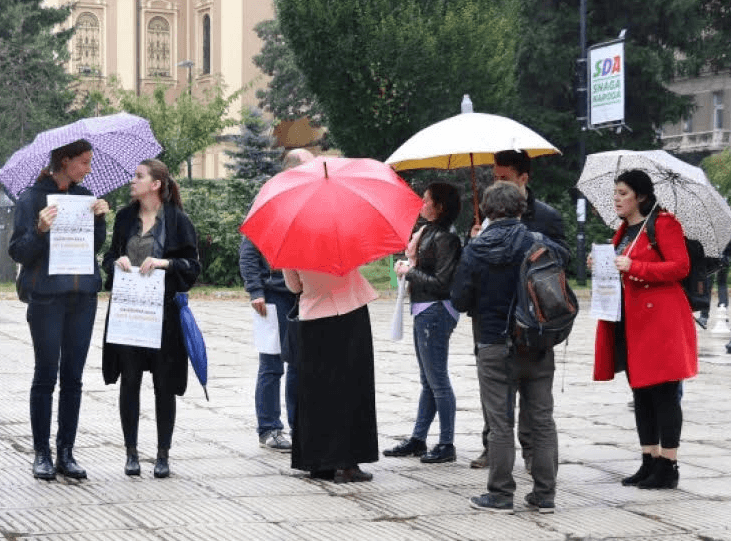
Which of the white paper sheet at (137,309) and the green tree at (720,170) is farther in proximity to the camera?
the green tree at (720,170)

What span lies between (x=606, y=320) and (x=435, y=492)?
4.60 feet

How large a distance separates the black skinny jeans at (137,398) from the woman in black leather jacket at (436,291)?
150 cm

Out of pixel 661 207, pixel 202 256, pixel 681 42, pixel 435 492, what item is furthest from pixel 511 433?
pixel 681 42

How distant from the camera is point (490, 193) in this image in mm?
7105

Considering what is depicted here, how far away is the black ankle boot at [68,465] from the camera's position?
25.4ft

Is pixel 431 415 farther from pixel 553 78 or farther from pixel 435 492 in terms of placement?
pixel 553 78

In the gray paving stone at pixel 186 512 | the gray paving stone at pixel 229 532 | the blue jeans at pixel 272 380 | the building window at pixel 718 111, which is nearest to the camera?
the gray paving stone at pixel 229 532

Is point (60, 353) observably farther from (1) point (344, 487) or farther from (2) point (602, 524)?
(2) point (602, 524)

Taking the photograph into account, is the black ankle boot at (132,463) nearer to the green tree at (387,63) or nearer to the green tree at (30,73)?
the green tree at (387,63)

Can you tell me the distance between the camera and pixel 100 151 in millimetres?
8289

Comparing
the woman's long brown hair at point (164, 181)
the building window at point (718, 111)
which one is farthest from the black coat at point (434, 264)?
the building window at point (718, 111)

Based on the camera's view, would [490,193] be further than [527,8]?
No

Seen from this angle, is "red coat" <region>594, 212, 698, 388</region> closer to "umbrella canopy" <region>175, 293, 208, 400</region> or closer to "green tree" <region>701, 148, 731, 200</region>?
"umbrella canopy" <region>175, 293, 208, 400</region>

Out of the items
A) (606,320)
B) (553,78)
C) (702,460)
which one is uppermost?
(553,78)
